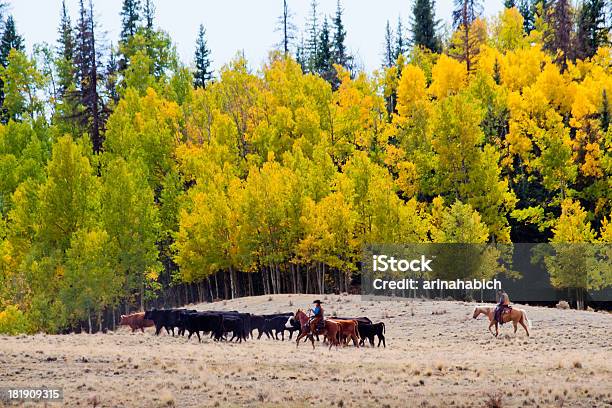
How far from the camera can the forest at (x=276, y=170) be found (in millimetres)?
57000

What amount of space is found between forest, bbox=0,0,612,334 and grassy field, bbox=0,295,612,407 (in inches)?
791

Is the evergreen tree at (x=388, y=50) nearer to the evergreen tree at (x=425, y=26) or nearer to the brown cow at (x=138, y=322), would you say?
the evergreen tree at (x=425, y=26)

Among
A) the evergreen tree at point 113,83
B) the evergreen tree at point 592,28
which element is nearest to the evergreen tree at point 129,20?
the evergreen tree at point 113,83

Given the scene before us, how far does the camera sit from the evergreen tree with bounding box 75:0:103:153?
2844 inches

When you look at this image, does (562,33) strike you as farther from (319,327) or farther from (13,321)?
(319,327)

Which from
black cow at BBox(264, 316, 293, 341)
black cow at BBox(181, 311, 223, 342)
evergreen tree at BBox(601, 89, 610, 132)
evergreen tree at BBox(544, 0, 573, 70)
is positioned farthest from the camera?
evergreen tree at BBox(544, 0, 573, 70)

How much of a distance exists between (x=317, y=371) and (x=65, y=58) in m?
77.5

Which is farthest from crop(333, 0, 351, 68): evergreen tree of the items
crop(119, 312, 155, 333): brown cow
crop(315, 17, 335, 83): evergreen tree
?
crop(119, 312, 155, 333): brown cow

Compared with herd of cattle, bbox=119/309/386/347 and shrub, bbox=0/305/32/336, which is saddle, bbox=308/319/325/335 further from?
shrub, bbox=0/305/32/336

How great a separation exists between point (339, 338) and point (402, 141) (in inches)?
1594

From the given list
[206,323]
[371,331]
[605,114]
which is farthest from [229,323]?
[605,114]

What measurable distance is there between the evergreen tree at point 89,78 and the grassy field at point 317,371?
37.5 metres

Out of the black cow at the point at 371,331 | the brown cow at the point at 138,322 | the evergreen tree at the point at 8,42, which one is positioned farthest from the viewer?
the evergreen tree at the point at 8,42

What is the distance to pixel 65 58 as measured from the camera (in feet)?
313
